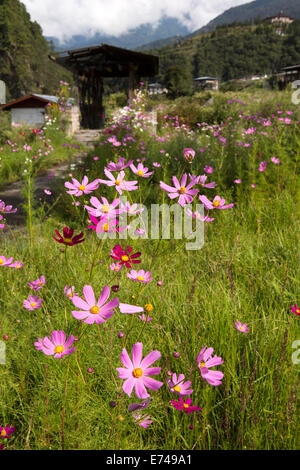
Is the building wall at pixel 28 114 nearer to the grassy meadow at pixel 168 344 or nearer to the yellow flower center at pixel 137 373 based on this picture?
the grassy meadow at pixel 168 344

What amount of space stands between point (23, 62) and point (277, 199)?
169 feet

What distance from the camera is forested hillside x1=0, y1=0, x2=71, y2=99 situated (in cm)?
3878

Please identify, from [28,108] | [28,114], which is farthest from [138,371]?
[28,108]

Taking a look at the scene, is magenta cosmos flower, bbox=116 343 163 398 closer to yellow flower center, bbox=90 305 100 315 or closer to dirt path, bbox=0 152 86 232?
yellow flower center, bbox=90 305 100 315

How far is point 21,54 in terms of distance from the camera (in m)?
42.5

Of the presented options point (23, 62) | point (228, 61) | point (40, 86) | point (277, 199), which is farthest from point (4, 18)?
point (228, 61)

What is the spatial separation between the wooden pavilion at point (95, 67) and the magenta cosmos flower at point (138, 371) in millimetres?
10021

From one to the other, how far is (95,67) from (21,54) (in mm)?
39747

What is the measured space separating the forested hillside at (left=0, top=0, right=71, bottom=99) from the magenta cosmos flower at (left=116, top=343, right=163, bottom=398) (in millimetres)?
48018

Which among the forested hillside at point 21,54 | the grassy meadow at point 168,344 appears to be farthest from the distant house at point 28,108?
the grassy meadow at point 168,344

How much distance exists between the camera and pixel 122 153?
4.43m

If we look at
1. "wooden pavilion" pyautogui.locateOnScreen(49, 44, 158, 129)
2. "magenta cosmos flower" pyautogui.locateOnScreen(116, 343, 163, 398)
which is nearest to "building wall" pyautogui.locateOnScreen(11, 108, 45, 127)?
"wooden pavilion" pyautogui.locateOnScreen(49, 44, 158, 129)

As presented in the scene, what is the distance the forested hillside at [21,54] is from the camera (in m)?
38.8

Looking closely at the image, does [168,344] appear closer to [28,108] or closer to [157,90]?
[28,108]
